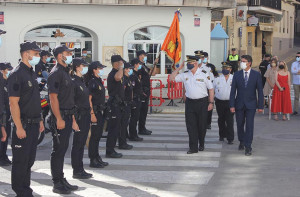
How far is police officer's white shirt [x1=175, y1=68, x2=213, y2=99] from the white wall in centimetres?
1054

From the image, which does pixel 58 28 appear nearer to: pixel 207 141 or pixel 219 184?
pixel 207 141

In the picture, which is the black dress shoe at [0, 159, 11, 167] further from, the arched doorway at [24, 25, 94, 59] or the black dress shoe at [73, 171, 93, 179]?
the arched doorway at [24, 25, 94, 59]

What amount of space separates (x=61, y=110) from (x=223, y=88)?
5.26 m

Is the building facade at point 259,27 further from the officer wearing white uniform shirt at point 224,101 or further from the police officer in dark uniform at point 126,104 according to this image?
the police officer in dark uniform at point 126,104

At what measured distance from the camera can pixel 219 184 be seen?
7.93 metres

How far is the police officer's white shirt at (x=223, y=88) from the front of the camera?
11750mm

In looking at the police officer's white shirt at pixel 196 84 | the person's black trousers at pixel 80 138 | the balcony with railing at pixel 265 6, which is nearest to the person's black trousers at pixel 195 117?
the police officer's white shirt at pixel 196 84

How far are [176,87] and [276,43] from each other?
33.7 m

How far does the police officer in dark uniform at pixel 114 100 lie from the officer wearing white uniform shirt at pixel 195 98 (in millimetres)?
1293

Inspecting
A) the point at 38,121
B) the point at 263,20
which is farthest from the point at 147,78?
the point at 263,20

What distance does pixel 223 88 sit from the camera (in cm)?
1177

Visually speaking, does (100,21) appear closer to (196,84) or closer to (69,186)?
(196,84)

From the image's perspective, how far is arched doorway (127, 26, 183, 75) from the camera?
21.2 metres

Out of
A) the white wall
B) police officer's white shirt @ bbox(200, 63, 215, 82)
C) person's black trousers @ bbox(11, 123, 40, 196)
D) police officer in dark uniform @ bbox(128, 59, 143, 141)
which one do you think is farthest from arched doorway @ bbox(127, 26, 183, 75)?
person's black trousers @ bbox(11, 123, 40, 196)
